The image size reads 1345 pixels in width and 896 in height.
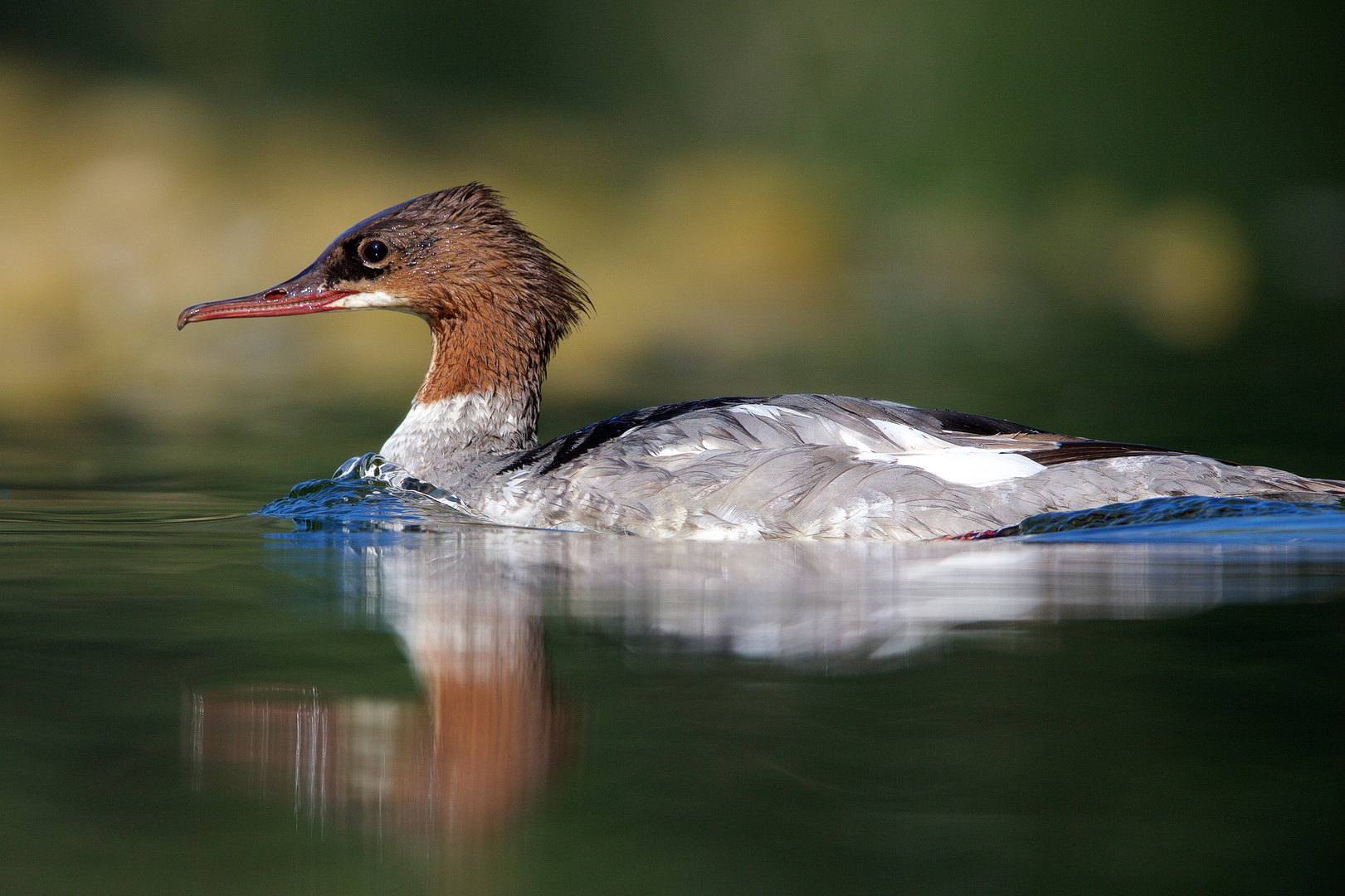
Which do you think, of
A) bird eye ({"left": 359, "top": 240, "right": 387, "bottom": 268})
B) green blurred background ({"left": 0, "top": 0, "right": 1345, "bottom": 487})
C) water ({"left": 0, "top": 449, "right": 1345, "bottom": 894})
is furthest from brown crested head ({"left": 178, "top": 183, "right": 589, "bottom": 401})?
green blurred background ({"left": 0, "top": 0, "right": 1345, "bottom": 487})

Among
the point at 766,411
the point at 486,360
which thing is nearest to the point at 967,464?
the point at 766,411

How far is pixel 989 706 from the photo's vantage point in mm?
3287

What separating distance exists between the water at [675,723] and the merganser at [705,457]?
489mm

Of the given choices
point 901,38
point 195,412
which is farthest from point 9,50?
point 901,38

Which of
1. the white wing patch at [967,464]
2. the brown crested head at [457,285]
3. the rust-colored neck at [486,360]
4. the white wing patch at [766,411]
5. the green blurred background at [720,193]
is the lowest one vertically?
the white wing patch at [967,464]

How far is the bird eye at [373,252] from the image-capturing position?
6730 millimetres

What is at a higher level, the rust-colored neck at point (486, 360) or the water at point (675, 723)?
the rust-colored neck at point (486, 360)

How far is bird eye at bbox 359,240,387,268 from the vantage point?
22.1 ft

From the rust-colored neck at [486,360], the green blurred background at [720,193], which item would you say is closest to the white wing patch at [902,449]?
→ the rust-colored neck at [486,360]

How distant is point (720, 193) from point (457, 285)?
13.2 m

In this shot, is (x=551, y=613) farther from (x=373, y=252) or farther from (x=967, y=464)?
(x=373, y=252)

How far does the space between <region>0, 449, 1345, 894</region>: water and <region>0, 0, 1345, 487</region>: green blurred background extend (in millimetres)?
4511

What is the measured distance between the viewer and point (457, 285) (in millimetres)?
6844

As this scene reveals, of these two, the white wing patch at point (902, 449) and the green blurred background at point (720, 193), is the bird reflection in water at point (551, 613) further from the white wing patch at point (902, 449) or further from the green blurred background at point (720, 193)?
the green blurred background at point (720, 193)
